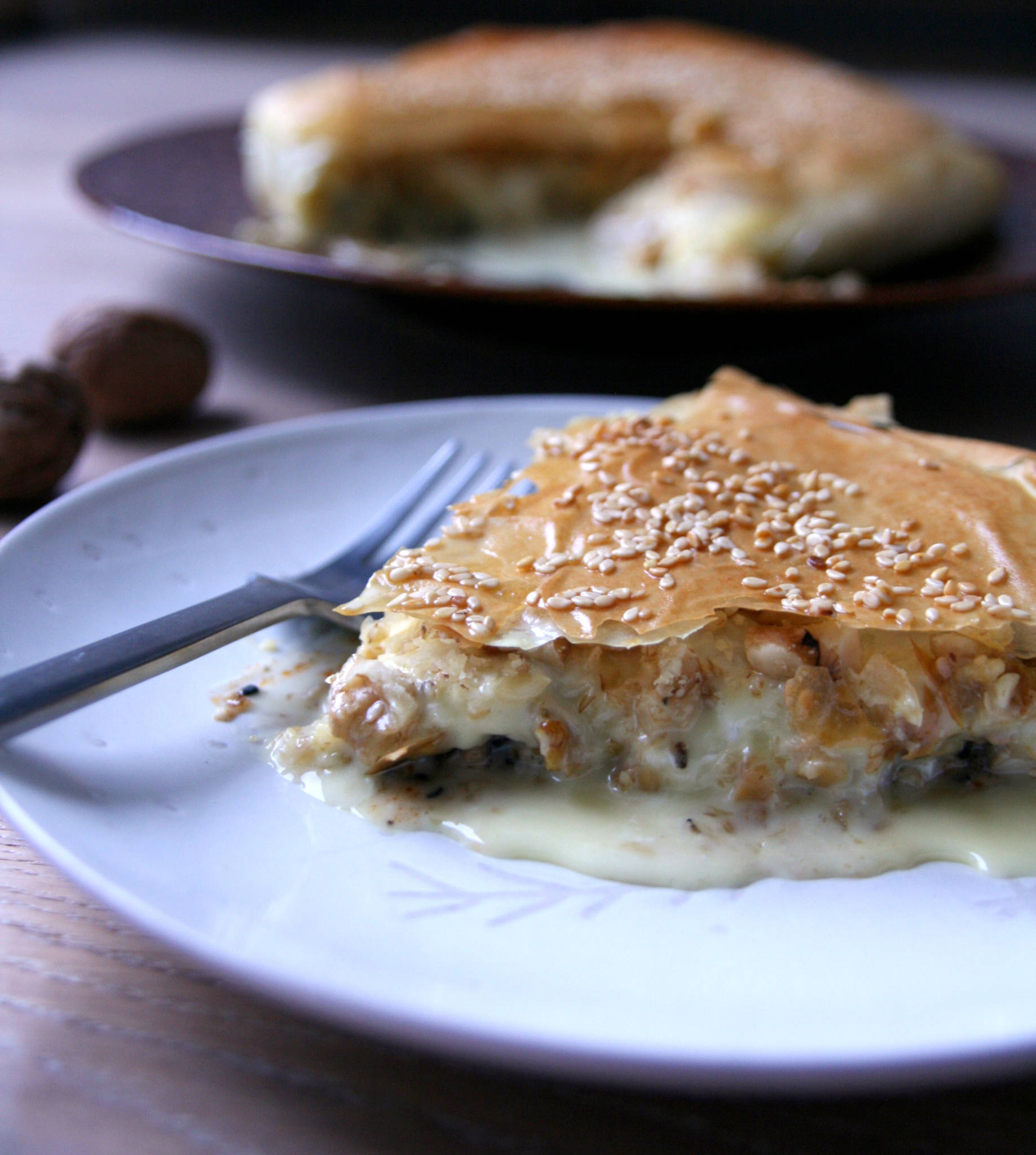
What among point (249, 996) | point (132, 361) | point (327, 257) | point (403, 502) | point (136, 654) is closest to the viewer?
point (249, 996)

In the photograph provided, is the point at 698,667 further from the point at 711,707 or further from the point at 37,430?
the point at 37,430

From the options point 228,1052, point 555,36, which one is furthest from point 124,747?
point 555,36

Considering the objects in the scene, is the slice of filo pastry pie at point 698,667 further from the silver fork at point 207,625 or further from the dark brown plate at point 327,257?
the dark brown plate at point 327,257

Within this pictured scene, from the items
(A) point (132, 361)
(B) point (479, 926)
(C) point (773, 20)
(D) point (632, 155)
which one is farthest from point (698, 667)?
(C) point (773, 20)

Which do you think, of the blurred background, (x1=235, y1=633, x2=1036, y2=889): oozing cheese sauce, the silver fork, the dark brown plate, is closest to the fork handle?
the silver fork

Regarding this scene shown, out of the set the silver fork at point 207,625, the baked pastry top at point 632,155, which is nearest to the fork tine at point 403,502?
the silver fork at point 207,625

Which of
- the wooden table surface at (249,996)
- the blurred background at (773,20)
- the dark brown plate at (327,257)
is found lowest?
Result: the wooden table surface at (249,996)
